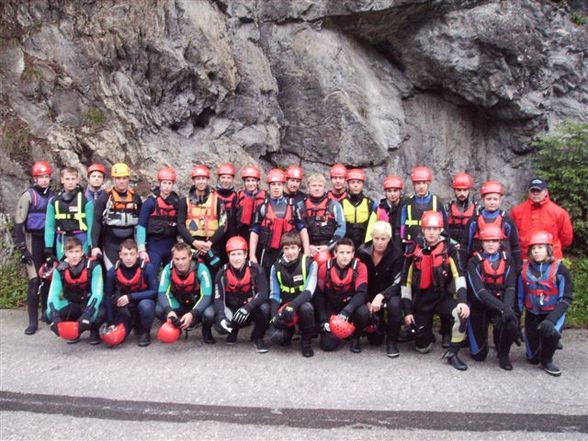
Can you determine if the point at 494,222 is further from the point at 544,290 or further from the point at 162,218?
the point at 162,218

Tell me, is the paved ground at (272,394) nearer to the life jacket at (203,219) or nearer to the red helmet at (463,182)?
the life jacket at (203,219)

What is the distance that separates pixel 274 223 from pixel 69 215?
10.7 ft

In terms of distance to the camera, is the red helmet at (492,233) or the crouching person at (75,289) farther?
the crouching person at (75,289)

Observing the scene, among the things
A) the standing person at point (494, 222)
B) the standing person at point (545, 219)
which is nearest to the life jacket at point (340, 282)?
the standing person at point (494, 222)

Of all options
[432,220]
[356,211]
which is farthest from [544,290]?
[356,211]

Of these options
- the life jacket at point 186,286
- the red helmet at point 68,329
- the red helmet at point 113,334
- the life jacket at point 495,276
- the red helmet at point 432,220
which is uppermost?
the red helmet at point 432,220

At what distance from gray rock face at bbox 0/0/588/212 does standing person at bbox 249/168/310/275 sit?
3.05 metres

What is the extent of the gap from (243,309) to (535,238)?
3.88 meters

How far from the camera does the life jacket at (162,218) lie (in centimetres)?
751

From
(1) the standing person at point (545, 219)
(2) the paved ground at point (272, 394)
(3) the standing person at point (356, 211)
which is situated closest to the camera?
(2) the paved ground at point (272, 394)

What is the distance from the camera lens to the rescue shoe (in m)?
5.72

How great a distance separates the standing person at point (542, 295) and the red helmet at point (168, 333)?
4.57 metres

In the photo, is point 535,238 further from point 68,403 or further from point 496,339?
point 68,403

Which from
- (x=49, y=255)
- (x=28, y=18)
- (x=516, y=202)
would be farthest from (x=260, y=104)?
(x=516, y=202)
